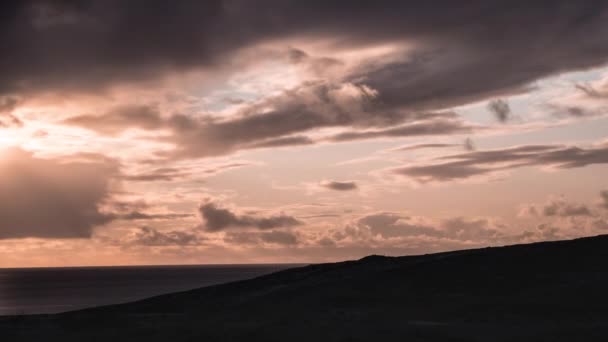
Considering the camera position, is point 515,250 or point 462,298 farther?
point 515,250

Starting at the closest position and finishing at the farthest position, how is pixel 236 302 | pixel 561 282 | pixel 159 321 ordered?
pixel 159 321 < pixel 561 282 < pixel 236 302

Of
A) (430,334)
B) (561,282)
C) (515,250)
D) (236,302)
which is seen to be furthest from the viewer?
(515,250)

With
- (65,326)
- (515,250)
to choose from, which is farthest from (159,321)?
(515,250)

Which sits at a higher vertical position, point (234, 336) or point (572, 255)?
point (572, 255)

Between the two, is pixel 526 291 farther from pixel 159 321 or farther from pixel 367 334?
pixel 159 321

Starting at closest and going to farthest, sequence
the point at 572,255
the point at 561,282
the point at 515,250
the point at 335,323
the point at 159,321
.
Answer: the point at 335,323 < the point at 159,321 < the point at 561,282 < the point at 572,255 < the point at 515,250

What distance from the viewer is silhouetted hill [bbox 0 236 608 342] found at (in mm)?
26953

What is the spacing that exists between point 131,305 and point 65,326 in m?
8.15

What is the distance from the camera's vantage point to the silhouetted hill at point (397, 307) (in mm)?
26953

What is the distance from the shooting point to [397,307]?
105 feet

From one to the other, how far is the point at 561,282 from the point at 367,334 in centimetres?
1238

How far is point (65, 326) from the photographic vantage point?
33.0 m

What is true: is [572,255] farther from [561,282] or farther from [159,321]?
[159,321]

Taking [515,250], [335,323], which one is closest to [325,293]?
[335,323]
